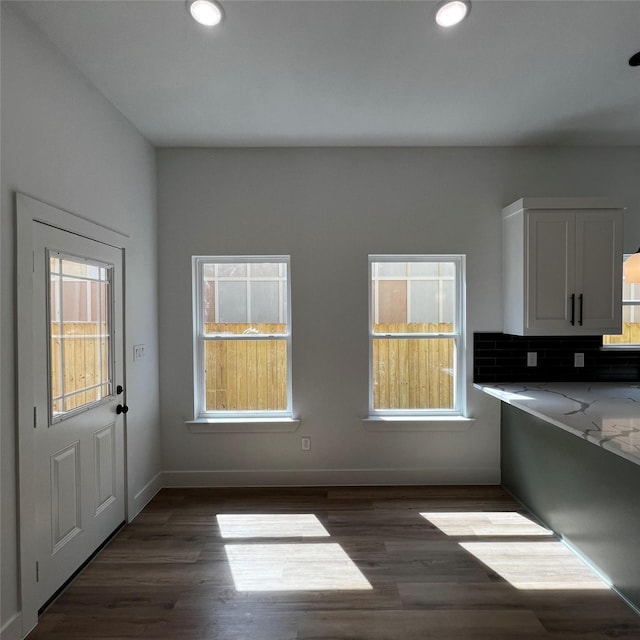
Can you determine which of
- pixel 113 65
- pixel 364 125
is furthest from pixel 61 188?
pixel 364 125

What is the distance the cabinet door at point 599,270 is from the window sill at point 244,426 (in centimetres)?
234

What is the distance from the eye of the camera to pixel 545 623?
1.92m

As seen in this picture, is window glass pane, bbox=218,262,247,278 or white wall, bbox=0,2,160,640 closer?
white wall, bbox=0,2,160,640

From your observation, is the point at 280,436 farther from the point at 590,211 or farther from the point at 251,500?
the point at 590,211

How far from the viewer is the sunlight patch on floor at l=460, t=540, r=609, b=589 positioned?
2.19m

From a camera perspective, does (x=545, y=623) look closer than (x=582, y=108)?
Yes

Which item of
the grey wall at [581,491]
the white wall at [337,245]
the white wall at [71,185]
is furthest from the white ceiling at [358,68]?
the grey wall at [581,491]

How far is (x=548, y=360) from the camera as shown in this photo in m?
3.36

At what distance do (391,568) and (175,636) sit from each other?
114 cm

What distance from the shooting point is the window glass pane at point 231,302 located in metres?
3.45

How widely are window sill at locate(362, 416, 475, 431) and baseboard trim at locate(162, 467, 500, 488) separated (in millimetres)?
339

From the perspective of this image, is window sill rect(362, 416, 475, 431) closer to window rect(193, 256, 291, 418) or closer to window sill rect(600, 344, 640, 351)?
window rect(193, 256, 291, 418)

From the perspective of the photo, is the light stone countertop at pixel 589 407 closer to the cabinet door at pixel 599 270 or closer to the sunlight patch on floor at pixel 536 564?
the cabinet door at pixel 599 270

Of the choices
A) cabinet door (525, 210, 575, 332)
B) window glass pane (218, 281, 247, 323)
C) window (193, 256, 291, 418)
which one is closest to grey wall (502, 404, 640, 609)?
cabinet door (525, 210, 575, 332)
